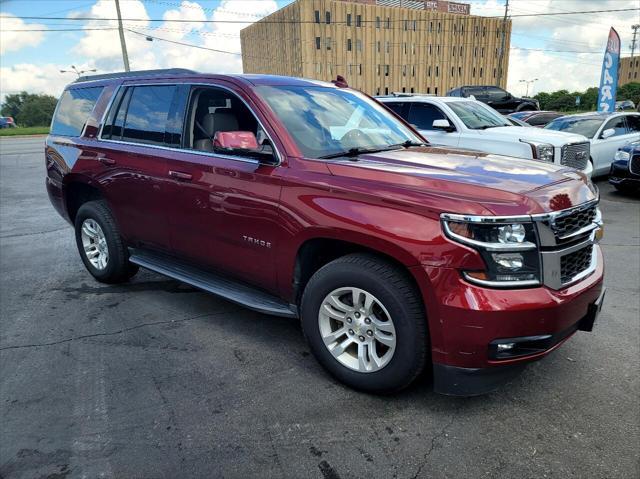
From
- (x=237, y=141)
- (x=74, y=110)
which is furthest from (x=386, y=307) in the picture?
(x=74, y=110)

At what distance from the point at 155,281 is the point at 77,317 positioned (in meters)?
1.02

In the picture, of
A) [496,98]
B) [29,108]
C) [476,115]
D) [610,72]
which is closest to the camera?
[476,115]

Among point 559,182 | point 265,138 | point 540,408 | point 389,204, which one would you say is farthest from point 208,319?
point 559,182

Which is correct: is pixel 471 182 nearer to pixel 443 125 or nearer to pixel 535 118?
pixel 443 125

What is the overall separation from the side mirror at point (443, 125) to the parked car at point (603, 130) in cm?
402

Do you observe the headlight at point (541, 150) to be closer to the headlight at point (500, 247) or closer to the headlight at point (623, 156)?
the headlight at point (623, 156)

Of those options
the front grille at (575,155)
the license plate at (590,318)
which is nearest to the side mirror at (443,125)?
the front grille at (575,155)

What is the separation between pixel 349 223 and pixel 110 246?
288cm

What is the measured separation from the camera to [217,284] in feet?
12.3

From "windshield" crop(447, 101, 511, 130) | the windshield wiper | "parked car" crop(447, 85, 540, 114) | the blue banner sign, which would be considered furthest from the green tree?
the windshield wiper

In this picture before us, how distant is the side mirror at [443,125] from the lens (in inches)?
339

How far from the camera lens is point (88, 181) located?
4.79 meters

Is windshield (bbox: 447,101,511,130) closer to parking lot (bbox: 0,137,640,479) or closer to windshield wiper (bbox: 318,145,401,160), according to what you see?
parking lot (bbox: 0,137,640,479)

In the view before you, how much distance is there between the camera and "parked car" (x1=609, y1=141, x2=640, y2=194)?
9.45 m
